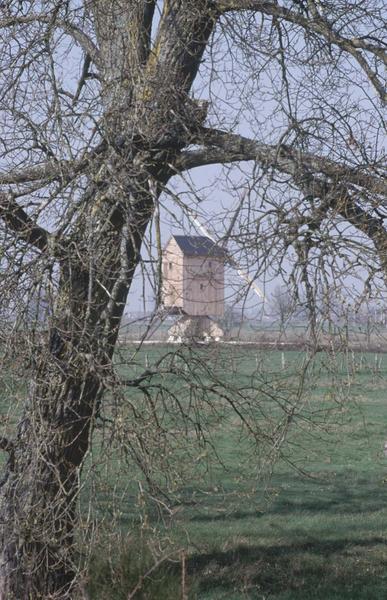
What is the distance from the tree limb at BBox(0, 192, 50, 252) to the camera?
6.62 m

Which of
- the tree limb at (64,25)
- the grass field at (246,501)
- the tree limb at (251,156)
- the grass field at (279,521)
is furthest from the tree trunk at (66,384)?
the tree limb at (64,25)

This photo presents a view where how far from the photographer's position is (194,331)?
300 inches

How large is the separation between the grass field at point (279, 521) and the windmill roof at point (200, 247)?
705 mm

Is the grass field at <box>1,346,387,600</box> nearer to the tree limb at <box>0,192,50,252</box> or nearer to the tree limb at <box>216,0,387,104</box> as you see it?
the tree limb at <box>0,192,50,252</box>

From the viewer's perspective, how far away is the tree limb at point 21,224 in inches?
261

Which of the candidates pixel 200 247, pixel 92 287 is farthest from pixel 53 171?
pixel 200 247

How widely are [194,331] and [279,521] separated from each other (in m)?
7.60

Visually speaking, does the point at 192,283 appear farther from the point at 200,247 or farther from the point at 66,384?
the point at 66,384

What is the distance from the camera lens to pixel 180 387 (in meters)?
7.97

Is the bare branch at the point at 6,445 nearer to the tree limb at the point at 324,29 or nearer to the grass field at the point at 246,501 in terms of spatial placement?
the grass field at the point at 246,501

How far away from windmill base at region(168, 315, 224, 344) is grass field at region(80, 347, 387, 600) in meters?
0.16

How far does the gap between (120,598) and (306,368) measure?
8.07ft

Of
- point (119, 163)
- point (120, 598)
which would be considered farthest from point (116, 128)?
point (120, 598)

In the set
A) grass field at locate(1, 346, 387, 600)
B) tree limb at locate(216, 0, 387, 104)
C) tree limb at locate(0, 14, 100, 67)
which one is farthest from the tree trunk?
tree limb at locate(216, 0, 387, 104)
